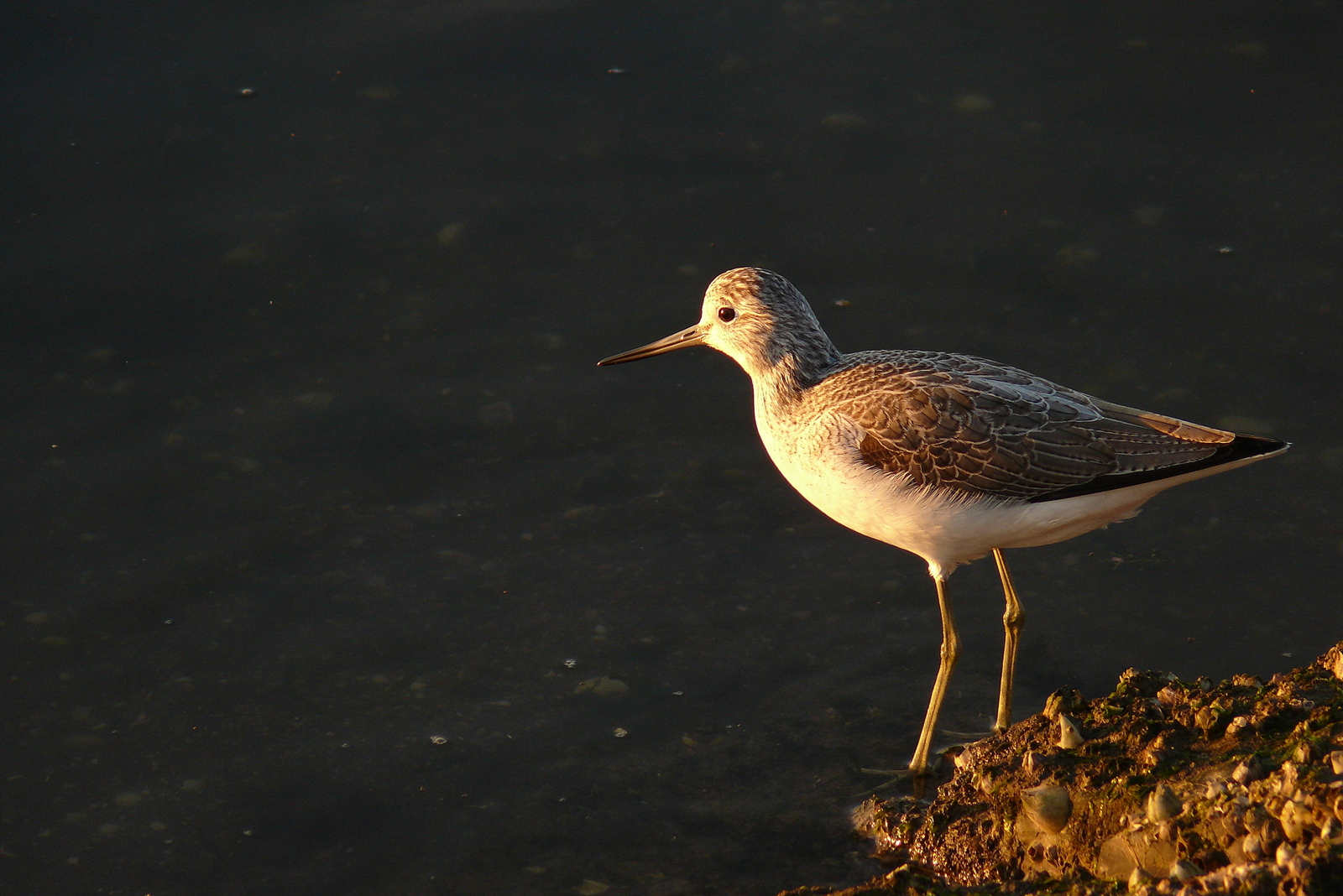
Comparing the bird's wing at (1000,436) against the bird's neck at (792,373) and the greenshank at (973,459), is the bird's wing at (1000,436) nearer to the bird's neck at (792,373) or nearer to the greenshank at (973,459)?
the greenshank at (973,459)

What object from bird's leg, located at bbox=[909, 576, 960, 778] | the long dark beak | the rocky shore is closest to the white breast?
bird's leg, located at bbox=[909, 576, 960, 778]

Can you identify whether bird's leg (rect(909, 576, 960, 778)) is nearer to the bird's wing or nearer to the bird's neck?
the bird's wing

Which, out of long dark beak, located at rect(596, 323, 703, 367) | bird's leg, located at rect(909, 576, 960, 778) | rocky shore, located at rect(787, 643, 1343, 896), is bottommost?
bird's leg, located at rect(909, 576, 960, 778)

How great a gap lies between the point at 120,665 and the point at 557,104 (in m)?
5.57

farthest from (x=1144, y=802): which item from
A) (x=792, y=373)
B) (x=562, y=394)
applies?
(x=562, y=394)

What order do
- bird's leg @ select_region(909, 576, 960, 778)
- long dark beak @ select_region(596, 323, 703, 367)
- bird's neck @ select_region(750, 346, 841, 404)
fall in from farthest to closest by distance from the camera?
long dark beak @ select_region(596, 323, 703, 367)
bird's neck @ select_region(750, 346, 841, 404)
bird's leg @ select_region(909, 576, 960, 778)

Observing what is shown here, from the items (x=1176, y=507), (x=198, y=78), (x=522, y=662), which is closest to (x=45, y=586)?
(x=522, y=662)

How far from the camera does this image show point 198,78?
10.8 m

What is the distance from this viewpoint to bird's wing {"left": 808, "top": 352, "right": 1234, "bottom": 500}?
6.37m

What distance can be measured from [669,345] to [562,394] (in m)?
1.37

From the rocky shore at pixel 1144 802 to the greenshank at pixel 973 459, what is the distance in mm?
667

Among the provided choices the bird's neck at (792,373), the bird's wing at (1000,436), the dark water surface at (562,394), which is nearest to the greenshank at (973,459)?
the bird's wing at (1000,436)

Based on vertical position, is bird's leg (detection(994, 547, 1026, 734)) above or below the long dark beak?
below

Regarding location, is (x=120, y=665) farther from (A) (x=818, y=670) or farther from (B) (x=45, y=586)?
(A) (x=818, y=670)
